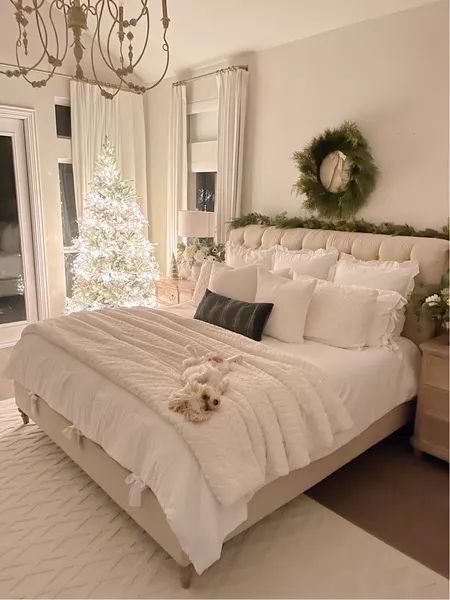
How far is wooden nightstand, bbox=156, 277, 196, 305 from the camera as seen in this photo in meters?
4.51

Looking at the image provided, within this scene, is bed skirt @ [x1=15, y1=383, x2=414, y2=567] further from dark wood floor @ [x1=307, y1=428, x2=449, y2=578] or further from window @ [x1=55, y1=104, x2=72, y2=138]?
window @ [x1=55, y1=104, x2=72, y2=138]

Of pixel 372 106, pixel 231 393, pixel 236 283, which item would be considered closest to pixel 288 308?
pixel 236 283

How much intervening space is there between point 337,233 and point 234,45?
78.2 inches

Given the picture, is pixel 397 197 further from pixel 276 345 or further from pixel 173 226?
pixel 173 226

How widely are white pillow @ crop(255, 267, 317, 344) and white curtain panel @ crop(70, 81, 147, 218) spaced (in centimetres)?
296

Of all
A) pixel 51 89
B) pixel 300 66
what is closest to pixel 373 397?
pixel 300 66

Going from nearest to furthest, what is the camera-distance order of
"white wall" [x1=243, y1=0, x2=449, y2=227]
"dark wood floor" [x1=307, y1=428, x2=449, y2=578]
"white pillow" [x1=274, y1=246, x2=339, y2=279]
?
"dark wood floor" [x1=307, y1=428, x2=449, y2=578] → "white wall" [x1=243, y1=0, x2=449, y2=227] → "white pillow" [x1=274, y1=246, x2=339, y2=279]

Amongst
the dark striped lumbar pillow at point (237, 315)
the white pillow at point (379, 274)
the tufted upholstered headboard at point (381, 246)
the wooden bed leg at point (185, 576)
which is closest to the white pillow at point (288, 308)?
the dark striped lumbar pillow at point (237, 315)

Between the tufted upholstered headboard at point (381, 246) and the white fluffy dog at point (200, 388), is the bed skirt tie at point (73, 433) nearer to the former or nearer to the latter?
the white fluffy dog at point (200, 388)

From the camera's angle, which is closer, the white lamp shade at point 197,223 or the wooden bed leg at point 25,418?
the wooden bed leg at point 25,418

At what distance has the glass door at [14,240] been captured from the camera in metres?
4.80

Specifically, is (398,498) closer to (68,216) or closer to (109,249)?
A: (109,249)

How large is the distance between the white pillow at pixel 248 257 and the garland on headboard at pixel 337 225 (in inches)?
13.2

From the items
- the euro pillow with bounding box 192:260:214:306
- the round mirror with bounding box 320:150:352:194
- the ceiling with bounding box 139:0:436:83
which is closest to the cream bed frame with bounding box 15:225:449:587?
the round mirror with bounding box 320:150:352:194
